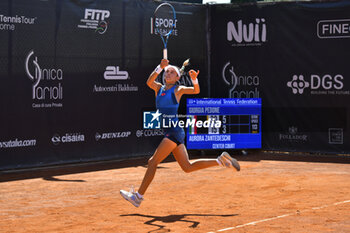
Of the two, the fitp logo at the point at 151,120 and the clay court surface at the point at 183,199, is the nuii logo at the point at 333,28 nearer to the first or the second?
the clay court surface at the point at 183,199

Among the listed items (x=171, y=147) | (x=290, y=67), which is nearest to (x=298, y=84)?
(x=290, y=67)

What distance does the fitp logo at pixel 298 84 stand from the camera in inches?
617

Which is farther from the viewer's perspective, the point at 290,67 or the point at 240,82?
the point at 240,82

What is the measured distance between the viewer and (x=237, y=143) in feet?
50.3

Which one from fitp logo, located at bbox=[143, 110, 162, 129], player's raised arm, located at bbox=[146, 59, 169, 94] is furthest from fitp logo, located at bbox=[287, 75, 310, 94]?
player's raised arm, located at bbox=[146, 59, 169, 94]

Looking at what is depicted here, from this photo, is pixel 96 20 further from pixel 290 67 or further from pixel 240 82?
pixel 290 67

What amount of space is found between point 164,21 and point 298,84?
3684 mm

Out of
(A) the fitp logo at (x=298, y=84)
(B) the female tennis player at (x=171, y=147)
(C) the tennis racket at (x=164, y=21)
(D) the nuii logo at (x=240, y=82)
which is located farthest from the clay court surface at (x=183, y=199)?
(C) the tennis racket at (x=164, y=21)

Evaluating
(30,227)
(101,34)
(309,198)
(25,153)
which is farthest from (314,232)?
(101,34)

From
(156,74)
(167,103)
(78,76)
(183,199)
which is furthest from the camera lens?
(78,76)

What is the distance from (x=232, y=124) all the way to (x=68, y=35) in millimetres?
4487

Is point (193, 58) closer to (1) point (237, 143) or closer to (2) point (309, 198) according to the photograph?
(1) point (237, 143)

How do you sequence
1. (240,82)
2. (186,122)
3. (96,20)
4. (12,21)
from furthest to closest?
(240,82)
(186,122)
(96,20)
(12,21)

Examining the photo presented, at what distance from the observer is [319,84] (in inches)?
610
